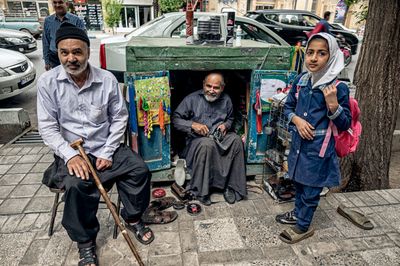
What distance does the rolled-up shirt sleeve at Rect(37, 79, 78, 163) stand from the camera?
2.19m

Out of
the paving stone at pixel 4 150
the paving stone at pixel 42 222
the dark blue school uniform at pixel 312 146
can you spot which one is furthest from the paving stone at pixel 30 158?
the dark blue school uniform at pixel 312 146

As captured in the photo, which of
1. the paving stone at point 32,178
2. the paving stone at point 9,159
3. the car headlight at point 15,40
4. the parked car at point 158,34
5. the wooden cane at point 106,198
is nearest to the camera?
the wooden cane at point 106,198

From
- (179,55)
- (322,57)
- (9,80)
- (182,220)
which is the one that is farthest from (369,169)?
(9,80)

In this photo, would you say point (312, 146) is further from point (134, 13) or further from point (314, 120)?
point (134, 13)

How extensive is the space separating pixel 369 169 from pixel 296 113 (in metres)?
1.55

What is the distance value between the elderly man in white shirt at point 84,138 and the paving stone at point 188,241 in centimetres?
26

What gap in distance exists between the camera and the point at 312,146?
2.23 metres

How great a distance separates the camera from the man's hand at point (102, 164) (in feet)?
7.45

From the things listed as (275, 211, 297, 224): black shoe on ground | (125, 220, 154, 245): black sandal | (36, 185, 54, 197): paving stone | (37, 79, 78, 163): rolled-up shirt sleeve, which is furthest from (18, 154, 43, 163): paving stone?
(275, 211, 297, 224): black shoe on ground

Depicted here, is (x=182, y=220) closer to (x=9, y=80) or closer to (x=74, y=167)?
(x=74, y=167)

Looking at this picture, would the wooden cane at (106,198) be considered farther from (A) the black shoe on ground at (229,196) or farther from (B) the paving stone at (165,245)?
(A) the black shoe on ground at (229,196)

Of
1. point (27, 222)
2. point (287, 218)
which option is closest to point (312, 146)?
point (287, 218)

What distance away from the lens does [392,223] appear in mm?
2717

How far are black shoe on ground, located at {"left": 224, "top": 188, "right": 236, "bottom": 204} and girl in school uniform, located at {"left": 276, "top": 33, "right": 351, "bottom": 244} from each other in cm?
62
